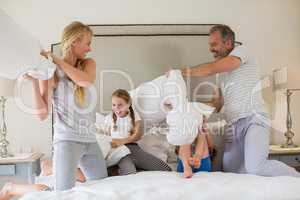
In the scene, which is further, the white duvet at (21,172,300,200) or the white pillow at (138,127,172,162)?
the white pillow at (138,127,172,162)

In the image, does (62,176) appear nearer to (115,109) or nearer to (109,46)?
(115,109)

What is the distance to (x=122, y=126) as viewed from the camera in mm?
2840

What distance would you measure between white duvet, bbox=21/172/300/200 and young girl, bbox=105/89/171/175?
1.35 ft

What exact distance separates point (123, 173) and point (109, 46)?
3.66ft

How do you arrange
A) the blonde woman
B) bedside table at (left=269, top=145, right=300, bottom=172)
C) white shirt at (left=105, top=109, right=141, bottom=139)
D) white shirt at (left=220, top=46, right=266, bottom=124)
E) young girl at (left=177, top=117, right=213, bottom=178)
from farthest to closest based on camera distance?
bedside table at (left=269, top=145, right=300, bottom=172)
white shirt at (left=105, top=109, right=141, bottom=139)
white shirt at (left=220, top=46, right=266, bottom=124)
young girl at (left=177, top=117, right=213, bottom=178)
the blonde woman

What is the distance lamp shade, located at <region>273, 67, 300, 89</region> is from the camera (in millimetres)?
3076

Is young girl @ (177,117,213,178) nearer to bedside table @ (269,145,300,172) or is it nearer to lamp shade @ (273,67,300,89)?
bedside table @ (269,145,300,172)

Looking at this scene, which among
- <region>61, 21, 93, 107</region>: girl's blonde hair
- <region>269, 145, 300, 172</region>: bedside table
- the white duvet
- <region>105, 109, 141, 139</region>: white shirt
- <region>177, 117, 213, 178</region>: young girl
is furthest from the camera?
<region>269, 145, 300, 172</region>: bedside table

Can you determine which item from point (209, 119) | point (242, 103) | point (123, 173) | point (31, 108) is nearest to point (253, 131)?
point (242, 103)

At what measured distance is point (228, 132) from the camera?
9.49ft

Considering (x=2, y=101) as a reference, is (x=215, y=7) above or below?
above

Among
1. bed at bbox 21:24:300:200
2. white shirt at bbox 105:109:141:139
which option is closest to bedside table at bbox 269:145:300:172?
bed at bbox 21:24:300:200

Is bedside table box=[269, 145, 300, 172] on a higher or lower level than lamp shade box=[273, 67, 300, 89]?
lower

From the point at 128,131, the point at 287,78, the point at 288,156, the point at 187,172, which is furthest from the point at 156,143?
the point at 287,78
